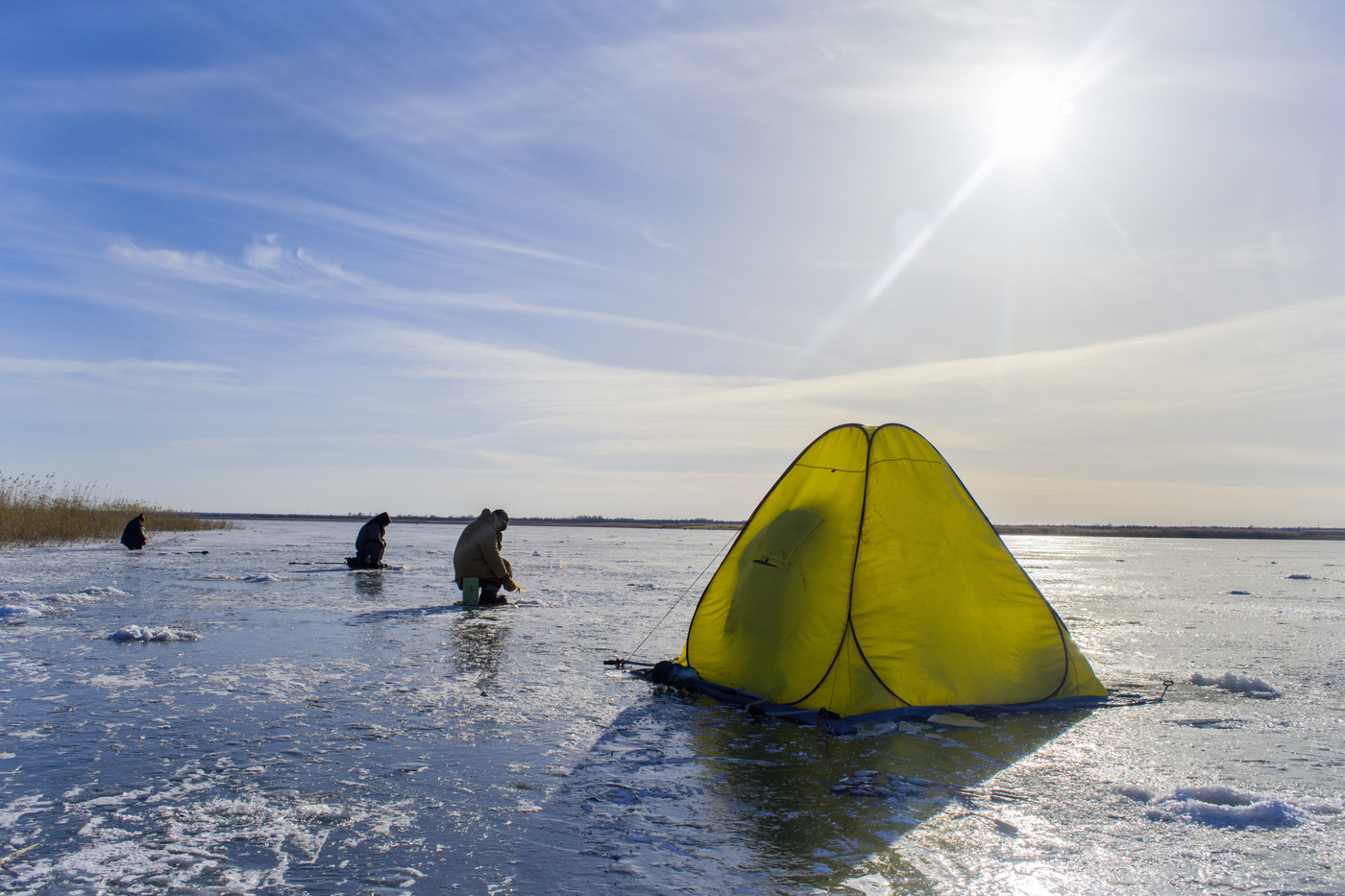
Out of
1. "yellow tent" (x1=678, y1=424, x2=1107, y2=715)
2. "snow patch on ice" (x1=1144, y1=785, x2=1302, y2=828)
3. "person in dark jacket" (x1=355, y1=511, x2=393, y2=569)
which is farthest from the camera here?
"person in dark jacket" (x1=355, y1=511, x2=393, y2=569)

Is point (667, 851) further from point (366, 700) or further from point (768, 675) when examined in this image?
point (366, 700)

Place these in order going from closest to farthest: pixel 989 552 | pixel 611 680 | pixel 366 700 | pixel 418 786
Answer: pixel 418 786 < pixel 366 700 < pixel 989 552 < pixel 611 680

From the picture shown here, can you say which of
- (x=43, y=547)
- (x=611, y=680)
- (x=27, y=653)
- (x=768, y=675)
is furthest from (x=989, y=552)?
(x=43, y=547)

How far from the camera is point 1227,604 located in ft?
47.5

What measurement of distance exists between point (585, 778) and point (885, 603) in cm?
294

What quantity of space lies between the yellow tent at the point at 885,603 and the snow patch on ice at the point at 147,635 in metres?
6.19

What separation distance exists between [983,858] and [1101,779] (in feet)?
5.46

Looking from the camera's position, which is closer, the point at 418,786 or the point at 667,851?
the point at 667,851

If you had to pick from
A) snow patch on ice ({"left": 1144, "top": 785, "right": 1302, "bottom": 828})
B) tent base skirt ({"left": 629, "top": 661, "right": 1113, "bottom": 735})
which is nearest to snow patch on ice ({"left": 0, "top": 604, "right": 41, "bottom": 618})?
tent base skirt ({"left": 629, "top": 661, "right": 1113, "bottom": 735})

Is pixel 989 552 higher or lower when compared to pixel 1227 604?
higher

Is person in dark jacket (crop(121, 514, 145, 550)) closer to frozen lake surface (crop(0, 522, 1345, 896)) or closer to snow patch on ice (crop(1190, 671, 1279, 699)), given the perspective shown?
frozen lake surface (crop(0, 522, 1345, 896))

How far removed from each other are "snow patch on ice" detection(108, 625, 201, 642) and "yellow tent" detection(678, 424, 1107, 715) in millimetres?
6194

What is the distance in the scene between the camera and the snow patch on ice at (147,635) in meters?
8.90

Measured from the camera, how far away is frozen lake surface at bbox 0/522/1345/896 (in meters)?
3.43
